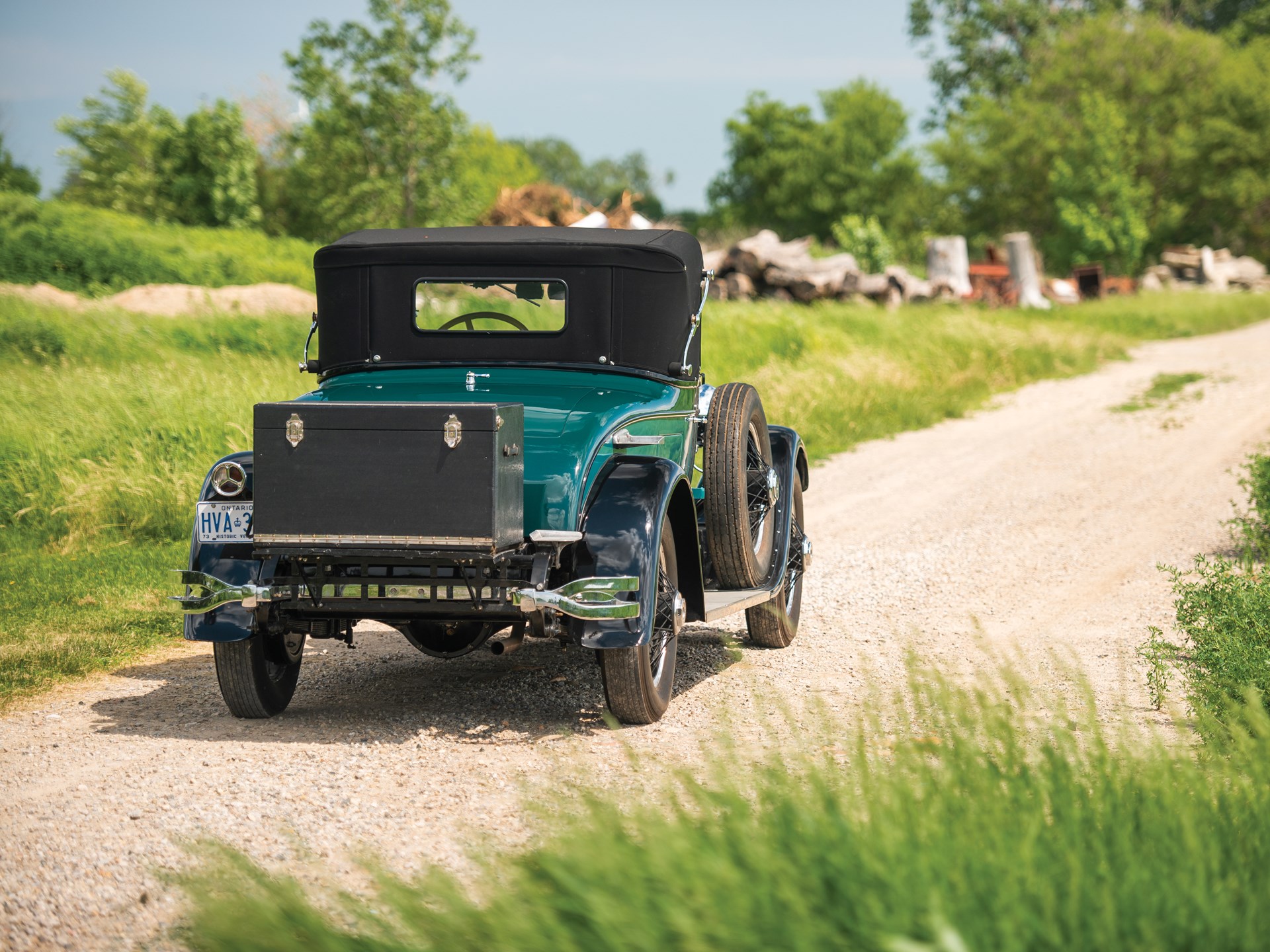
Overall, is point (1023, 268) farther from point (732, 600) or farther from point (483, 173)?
point (483, 173)

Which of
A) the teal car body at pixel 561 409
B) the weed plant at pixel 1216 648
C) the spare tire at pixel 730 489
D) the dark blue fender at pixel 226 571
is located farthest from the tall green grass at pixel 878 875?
the spare tire at pixel 730 489

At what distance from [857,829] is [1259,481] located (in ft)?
24.2

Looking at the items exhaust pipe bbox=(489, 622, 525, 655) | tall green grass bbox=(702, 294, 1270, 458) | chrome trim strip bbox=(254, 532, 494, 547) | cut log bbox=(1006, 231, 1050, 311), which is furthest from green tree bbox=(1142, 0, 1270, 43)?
chrome trim strip bbox=(254, 532, 494, 547)

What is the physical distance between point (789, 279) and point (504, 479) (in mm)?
19779

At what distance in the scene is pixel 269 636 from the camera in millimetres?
5379

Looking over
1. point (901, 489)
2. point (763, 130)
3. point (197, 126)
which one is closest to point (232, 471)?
point (901, 489)

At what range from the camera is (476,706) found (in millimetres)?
5594

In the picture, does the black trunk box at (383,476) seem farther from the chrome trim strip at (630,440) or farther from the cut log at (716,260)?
the cut log at (716,260)

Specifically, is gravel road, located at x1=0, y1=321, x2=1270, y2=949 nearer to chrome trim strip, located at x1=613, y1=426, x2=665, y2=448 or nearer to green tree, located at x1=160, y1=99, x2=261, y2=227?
chrome trim strip, located at x1=613, y1=426, x2=665, y2=448

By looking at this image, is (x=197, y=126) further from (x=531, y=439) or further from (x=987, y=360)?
(x=531, y=439)

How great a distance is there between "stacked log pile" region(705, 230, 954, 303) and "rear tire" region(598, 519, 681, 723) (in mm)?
18459

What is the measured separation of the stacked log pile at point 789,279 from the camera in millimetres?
23688

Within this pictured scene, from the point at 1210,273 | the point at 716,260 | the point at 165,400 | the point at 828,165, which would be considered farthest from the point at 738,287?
the point at 828,165

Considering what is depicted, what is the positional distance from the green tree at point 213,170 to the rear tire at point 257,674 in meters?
36.1
